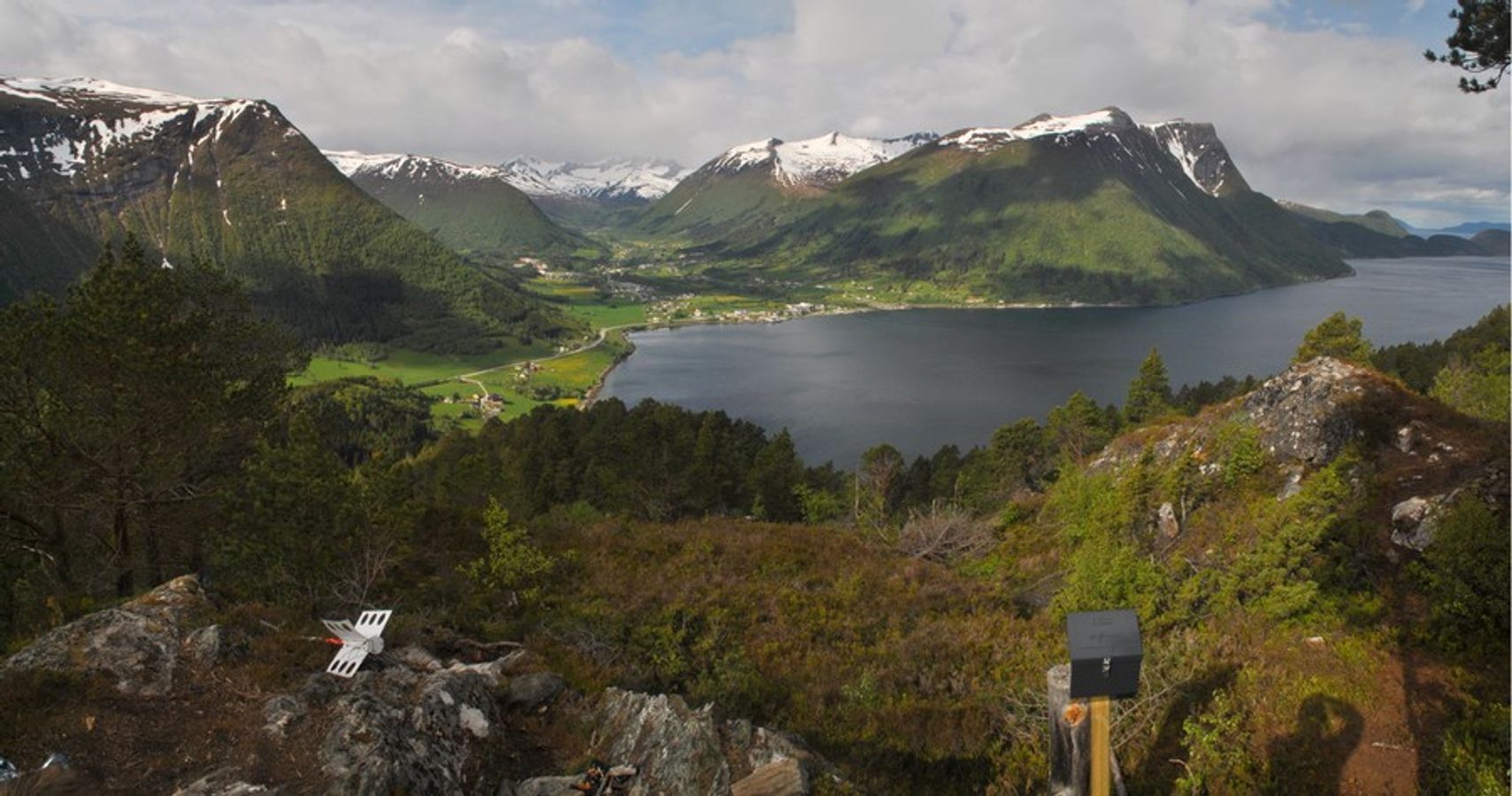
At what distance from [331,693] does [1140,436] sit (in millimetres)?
30847

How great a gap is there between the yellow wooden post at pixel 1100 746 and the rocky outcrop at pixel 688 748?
3288mm

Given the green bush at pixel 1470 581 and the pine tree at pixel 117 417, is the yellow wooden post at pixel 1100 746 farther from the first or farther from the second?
the pine tree at pixel 117 417

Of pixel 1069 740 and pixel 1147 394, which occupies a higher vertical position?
pixel 1069 740

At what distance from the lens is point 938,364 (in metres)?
134

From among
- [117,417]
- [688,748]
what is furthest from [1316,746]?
[117,417]

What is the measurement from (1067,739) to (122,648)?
9.74 m

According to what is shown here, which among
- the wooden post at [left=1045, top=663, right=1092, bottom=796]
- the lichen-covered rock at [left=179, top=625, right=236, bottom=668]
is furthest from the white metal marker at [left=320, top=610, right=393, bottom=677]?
the wooden post at [left=1045, top=663, right=1092, bottom=796]

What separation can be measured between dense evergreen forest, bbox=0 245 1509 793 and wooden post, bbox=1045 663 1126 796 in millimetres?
4108

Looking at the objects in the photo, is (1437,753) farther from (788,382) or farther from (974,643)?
(788,382)

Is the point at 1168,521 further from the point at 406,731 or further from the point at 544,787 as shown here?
the point at 406,731

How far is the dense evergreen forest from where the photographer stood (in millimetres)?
9625

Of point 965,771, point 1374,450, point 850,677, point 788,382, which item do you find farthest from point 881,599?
point 788,382

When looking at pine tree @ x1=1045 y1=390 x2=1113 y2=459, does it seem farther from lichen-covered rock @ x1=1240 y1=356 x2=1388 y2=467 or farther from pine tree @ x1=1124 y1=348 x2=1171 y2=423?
lichen-covered rock @ x1=1240 y1=356 x2=1388 y2=467

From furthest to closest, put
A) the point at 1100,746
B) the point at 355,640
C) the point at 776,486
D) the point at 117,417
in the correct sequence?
the point at 776,486 < the point at 117,417 < the point at 355,640 < the point at 1100,746
